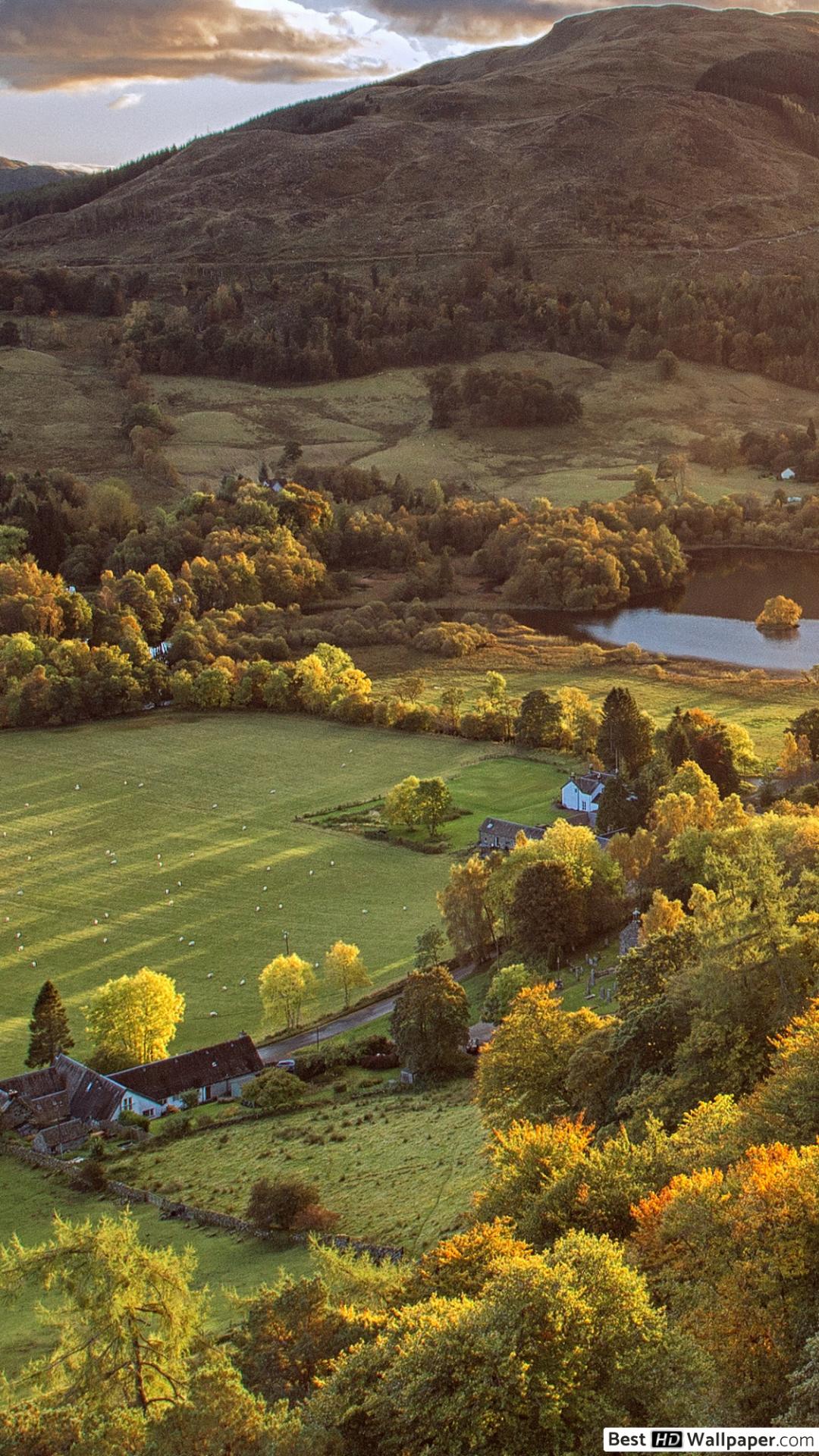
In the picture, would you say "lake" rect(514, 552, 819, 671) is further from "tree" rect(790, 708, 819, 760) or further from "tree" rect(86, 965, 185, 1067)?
"tree" rect(86, 965, 185, 1067)

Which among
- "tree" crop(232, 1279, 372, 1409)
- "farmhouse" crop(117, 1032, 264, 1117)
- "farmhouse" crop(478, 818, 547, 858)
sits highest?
"tree" crop(232, 1279, 372, 1409)

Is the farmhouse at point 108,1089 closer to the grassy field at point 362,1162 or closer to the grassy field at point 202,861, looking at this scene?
the grassy field at point 202,861

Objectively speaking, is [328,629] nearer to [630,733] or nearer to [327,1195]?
[630,733]

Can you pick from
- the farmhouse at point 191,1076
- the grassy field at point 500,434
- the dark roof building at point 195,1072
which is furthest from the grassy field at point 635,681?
the grassy field at point 500,434

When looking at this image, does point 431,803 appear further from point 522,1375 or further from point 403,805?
point 522,1375

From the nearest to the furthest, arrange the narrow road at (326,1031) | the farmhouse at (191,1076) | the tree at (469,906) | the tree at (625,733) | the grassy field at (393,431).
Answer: the farmhouse at (191,1076), the narrow road at (326,1031), the tree at (469,906), the tree at (625,733), the grassy field at (393,431)

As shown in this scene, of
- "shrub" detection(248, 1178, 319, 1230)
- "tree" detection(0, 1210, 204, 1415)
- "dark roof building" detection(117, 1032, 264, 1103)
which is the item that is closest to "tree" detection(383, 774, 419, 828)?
"dark roof building" detection(117, 1032, 264, 1103)
